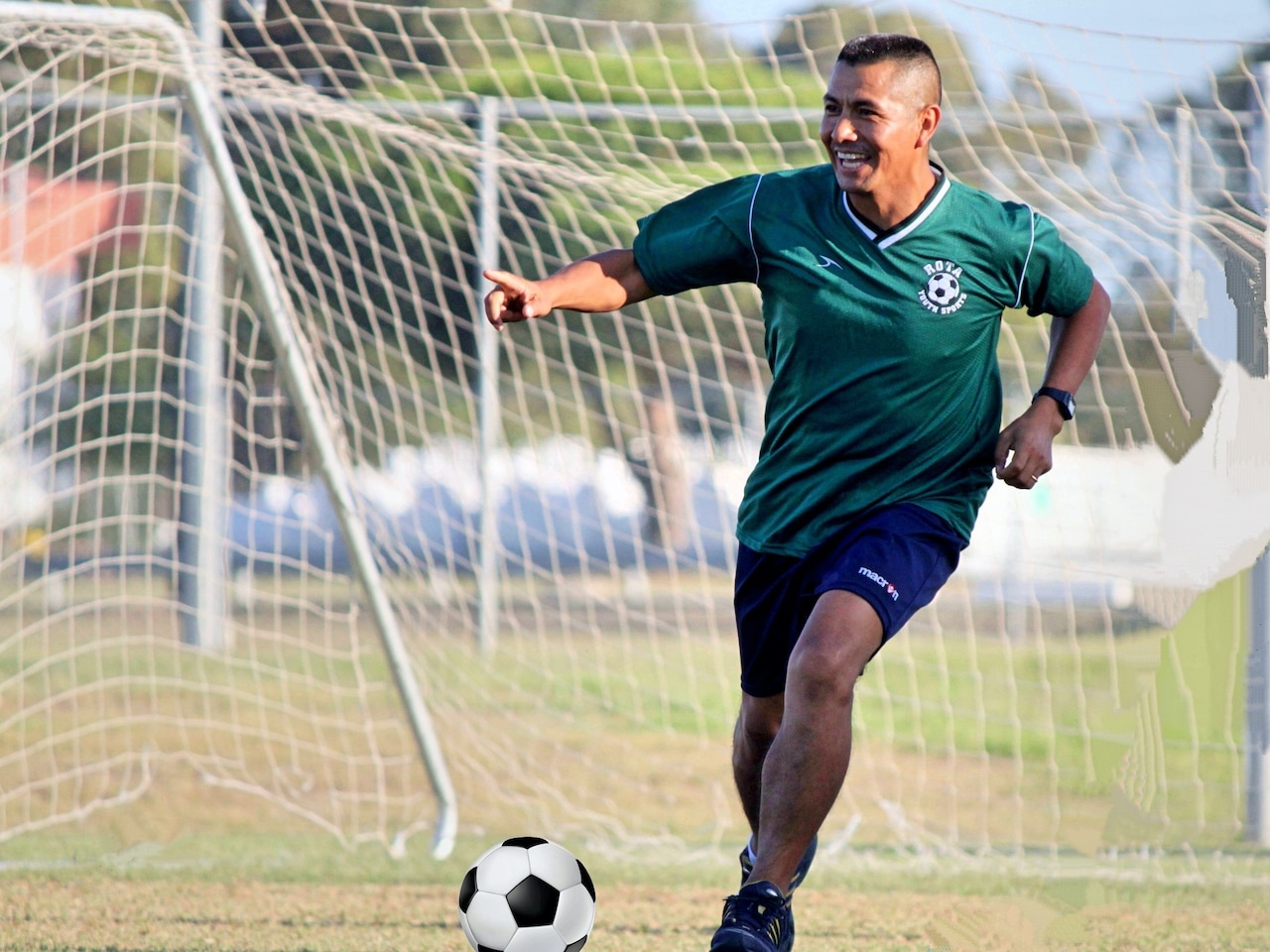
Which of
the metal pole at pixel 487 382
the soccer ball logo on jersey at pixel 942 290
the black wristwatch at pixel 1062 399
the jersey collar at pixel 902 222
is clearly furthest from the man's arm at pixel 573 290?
the metal pole at pixel 487 382

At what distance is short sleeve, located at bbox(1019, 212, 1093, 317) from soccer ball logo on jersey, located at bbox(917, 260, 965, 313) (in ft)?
0.56

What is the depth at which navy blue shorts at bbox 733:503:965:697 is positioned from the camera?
3.22 metres

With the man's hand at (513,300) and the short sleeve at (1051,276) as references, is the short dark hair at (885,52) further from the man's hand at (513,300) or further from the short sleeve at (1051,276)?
the man's hand at (513,300)

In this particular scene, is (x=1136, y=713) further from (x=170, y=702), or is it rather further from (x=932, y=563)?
(x=170, y=702)

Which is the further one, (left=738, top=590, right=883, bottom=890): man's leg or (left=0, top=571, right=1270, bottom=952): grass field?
(left=0, top=571, right=1270, bottom=952): grass field

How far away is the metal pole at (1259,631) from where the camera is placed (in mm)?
4766

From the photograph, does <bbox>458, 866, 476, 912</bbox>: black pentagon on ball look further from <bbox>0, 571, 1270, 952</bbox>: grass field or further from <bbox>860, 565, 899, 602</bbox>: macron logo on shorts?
<bbox>860, 565, 899, 602</bbox>: macron logo on shorts

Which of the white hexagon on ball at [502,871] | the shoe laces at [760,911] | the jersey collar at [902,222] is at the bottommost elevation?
the shoe laces at [760,911]

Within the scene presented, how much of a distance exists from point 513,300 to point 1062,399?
1.25 metres

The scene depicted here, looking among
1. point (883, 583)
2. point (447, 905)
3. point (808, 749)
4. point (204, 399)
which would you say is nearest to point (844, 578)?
point (883, 583)

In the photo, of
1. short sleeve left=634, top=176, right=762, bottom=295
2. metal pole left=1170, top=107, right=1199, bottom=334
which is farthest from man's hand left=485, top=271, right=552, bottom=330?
metal pole left=1170, top=107, right=1199, bottom=334

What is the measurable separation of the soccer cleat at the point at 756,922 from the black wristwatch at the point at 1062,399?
1252mm

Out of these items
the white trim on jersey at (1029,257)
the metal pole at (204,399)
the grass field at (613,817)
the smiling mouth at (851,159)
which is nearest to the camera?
the smiling mouth at (851,159)

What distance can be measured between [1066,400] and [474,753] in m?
5.24
